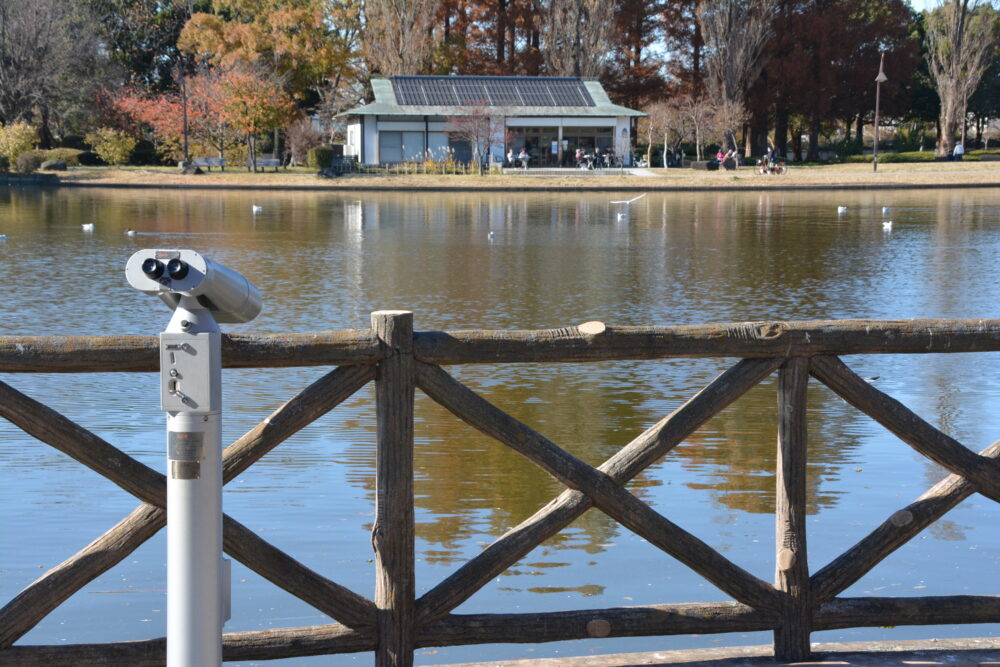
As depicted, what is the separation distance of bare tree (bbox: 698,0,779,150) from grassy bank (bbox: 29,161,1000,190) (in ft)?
34.8

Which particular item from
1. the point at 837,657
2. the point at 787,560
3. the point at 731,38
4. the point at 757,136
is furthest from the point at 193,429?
the point at 757,136

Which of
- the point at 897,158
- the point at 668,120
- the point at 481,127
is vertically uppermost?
the point at 668,120

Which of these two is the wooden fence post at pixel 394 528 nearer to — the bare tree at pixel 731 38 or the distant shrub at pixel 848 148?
the bare tree at pixel 731 38

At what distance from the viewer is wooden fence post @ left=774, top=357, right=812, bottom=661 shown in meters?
4.28

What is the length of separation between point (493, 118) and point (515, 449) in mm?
62368

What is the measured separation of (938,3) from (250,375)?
68.7 m

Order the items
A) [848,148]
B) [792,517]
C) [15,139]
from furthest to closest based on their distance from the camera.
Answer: [848,148] → [15,139] → [792,517]

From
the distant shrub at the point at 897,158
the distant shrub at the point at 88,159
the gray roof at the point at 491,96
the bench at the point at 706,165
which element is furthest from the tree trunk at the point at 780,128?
the distant shrub at the point at 88,159

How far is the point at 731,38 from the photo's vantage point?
230 ft

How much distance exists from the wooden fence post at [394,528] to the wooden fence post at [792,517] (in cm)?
129

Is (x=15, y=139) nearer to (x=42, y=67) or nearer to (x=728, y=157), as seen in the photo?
(x=42, y=67)

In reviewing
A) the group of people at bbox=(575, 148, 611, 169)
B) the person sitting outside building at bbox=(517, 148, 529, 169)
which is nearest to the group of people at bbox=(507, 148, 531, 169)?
the person sitting outside building at bbox=(517, 148, 529, 169)

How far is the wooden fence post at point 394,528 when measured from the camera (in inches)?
160

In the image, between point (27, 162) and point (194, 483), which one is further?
point (27, 162)
